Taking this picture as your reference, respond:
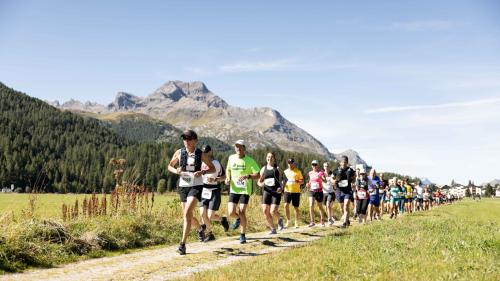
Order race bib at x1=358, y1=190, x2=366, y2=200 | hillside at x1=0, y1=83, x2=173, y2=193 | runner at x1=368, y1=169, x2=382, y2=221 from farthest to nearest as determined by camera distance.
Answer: hillside at x1=0, y1=83, x2=173, y2=193
runner at x1=368, y1=169, x2=382, y2=221
race bib at x1=358, y1=190, x2=366, y2=200

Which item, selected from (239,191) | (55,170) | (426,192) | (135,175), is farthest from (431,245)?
(55,170)

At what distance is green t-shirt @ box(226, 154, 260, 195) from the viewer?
39.6ft

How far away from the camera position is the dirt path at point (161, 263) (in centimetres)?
824

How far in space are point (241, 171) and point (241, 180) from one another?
242 millimetres

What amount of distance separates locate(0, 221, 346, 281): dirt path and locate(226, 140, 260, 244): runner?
82 cm

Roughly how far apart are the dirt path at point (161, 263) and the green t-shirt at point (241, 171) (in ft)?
4.70

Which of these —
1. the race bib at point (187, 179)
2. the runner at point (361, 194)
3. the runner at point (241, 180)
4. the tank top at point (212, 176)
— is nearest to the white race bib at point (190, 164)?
the race bib at point (187, 179)

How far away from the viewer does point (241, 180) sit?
12086 millimetres

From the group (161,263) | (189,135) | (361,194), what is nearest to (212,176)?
(189,135)

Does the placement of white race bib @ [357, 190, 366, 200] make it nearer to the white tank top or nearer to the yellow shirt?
the yellow shirt

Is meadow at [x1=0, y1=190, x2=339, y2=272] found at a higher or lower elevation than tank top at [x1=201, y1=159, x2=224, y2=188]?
lower

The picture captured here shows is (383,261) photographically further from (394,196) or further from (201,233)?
(394,196)

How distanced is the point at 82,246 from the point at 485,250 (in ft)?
28.6

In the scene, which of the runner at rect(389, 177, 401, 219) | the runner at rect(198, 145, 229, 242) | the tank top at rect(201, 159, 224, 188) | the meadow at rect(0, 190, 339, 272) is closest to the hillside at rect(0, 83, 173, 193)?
the runner at rect(389, 177, 401, 219)
